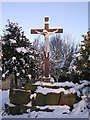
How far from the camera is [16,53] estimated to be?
11.9m

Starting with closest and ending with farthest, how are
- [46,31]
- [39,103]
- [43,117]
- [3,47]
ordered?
[43,117], [39,103], [46,31], [3,47]

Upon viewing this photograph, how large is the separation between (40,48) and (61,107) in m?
19.2

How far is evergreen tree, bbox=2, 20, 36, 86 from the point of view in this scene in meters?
11.9

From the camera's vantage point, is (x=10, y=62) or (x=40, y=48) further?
(x=40, y=48)

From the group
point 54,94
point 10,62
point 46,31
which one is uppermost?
point 46,31

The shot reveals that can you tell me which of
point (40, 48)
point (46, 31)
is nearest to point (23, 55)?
point (46, 31)

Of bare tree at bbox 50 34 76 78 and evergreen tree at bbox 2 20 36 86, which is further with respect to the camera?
bare tree at bbox 50 34 76 78

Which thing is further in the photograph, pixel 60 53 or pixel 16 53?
pixel 60 53

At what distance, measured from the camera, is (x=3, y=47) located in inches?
468

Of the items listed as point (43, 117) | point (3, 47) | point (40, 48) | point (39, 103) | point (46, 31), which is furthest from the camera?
point (40, 48)

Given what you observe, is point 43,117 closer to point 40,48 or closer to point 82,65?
point 82,65

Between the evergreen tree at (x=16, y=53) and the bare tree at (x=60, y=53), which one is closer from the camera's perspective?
the evergreen tree at (x=16, y=53)

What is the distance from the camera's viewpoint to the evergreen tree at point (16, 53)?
39.0 feet

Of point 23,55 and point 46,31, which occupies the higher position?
point 46,31
